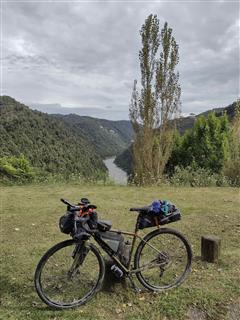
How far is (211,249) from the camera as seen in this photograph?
411 centimetres

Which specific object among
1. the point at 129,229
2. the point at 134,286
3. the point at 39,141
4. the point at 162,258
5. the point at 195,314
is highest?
the point at 39,141

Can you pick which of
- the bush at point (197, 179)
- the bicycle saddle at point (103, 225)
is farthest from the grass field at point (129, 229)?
the bush at point (197, 179)

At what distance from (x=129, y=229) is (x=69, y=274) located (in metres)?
2.26

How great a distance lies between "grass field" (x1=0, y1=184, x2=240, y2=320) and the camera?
3.10 m

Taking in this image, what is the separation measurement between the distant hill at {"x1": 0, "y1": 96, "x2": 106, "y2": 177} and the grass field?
141ft

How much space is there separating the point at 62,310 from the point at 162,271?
1.12 meters

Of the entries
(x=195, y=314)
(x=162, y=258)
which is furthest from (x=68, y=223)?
(x=195, y=314)

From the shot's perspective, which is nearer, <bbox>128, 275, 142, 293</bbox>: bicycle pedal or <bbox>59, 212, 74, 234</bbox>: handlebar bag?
<bbox>59, 212, 74, 234</bbox>: handlebar bag

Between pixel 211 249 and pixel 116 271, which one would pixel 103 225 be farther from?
pixel 211 249

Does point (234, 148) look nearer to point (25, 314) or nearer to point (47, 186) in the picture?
point (47, 186)

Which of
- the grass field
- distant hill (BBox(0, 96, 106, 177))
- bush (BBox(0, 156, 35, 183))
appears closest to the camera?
the grass field

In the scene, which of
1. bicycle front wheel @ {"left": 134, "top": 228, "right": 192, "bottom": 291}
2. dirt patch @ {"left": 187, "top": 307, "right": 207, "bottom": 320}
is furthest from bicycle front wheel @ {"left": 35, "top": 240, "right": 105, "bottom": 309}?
dirt patch @ {"left": 187, "top": 307, "right": 207, "bottom": 320}

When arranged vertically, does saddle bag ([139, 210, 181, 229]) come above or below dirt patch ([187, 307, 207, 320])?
above

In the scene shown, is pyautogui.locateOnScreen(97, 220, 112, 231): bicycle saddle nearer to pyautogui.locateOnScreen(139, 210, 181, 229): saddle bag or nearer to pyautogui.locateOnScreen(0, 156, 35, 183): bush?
pyautogui.locateOnScreen(139, 210, 181, 229): saddle bag
